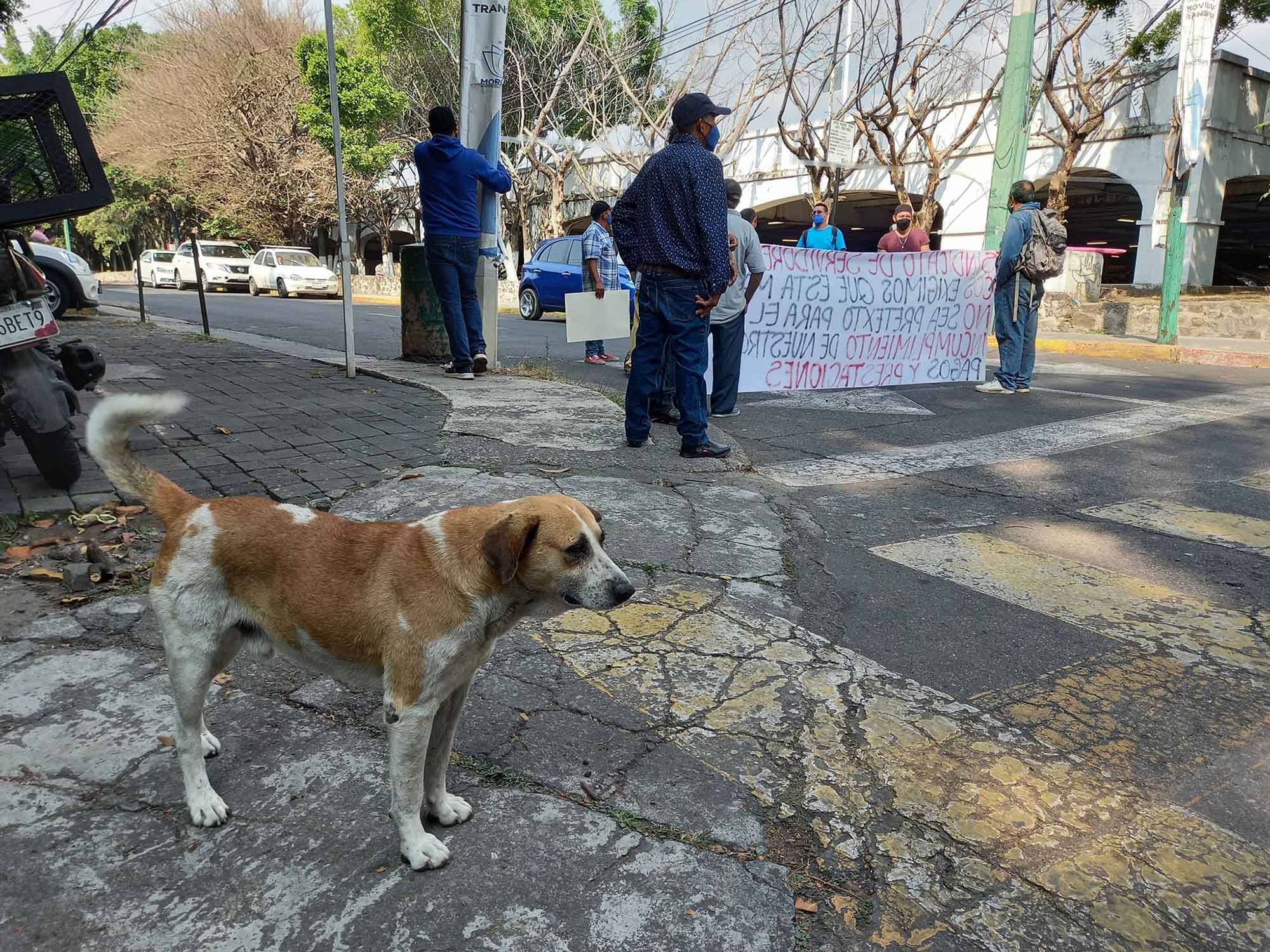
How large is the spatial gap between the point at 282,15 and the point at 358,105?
230 inches

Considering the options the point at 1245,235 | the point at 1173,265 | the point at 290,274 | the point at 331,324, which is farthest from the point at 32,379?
the point at 1245,235

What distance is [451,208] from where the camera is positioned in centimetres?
732

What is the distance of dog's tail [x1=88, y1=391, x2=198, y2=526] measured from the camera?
219 centimetres

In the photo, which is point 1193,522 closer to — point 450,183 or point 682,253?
point 682,253

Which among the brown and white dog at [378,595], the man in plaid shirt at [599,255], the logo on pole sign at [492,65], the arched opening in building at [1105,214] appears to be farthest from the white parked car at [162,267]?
the brown and white dog at [378,595]

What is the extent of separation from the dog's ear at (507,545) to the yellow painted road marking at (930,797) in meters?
0.89

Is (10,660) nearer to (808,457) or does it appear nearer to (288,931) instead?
(288,931)

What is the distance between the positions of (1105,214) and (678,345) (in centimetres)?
3007

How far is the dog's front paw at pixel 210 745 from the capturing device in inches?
91.2

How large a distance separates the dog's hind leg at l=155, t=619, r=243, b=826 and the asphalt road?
7.73 meters

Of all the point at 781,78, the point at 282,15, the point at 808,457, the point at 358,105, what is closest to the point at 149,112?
the point at 282,15

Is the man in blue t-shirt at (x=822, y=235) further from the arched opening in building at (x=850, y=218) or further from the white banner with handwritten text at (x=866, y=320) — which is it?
the arched opening in building at (x=850, y=218)

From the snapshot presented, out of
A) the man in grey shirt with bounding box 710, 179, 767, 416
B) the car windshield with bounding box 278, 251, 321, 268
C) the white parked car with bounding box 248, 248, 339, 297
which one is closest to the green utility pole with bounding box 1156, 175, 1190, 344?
the man in grey shirt with bounding box 710, 179, 767, 416

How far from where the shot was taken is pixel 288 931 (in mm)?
1738
